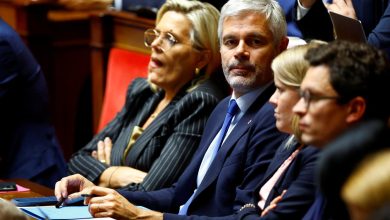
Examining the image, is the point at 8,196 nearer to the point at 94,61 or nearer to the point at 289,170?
the point at 289,170

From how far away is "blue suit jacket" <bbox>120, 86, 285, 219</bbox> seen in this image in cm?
306

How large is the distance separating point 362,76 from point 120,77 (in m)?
2.46

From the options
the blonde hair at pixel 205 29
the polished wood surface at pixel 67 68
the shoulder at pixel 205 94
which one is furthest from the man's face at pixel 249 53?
the polished wood surface at pixel 67 68

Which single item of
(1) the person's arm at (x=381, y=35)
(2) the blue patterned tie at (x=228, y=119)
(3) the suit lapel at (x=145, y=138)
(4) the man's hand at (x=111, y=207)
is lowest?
(3) the suit lapel at (x=145, y=138)

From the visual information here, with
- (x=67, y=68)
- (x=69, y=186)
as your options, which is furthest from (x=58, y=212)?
(x=67, y=68)

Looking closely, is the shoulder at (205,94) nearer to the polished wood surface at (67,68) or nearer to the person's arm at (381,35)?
the person's arm at (381,35)

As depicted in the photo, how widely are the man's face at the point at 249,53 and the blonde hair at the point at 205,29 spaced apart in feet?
1.53

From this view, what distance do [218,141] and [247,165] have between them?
0.89 ft

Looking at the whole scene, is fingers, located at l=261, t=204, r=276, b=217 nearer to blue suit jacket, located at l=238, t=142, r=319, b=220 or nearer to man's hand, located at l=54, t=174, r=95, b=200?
blue suit jacket, located at l=238, t=142, r=319, b=220

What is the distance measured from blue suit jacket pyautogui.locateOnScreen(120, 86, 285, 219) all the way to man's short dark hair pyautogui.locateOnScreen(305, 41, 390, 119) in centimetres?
69

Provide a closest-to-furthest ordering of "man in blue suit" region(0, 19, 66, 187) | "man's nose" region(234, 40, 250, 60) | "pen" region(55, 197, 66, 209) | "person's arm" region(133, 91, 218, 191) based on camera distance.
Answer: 1. "pen" region(55, 197, 66, 209)
2. "man's nose" region(234, 40, 250, 60)
3. "person's arm" region(133, 91, 218, 191)
4. "man in blue suit" region(0, 19, 66, 187)

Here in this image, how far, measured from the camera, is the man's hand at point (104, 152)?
406cm

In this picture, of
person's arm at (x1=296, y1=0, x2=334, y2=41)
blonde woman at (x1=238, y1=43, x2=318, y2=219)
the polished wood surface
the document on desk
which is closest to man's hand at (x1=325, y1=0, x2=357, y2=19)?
person's arm at (x1=296, y1=0, x2=334, y2=41)

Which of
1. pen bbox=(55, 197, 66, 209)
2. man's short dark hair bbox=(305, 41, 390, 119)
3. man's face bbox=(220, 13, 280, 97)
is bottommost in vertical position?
pen bbox=(55, 197, 66, 209)
